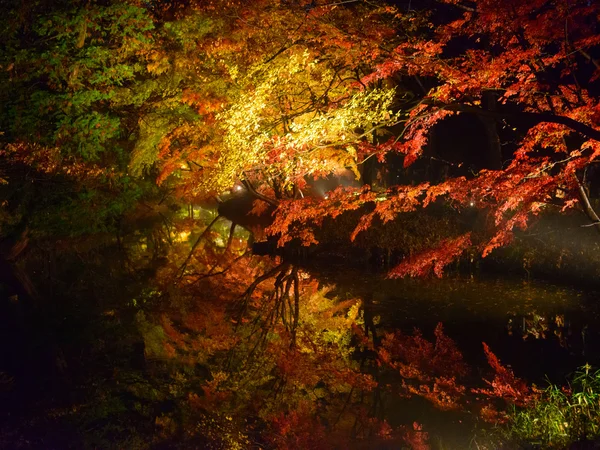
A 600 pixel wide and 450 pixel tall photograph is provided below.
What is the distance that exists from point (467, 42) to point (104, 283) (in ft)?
58.4

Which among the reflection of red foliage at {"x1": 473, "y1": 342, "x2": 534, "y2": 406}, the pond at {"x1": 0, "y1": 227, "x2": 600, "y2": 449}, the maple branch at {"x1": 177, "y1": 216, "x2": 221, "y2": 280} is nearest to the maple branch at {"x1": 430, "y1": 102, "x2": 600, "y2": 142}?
the reflection of red foliage at {"x1": 473, "y1": 342, "x2": 534, "y2": 406}

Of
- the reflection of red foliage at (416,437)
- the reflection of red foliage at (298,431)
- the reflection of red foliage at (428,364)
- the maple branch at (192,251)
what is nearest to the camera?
the reflection of red foliage at (416,437)

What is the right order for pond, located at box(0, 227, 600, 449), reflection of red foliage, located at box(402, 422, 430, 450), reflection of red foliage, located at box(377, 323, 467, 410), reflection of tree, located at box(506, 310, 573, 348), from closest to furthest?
reflection of red foliage, located at box(402, 422, 430, 450)
pond, located at box(0, 227, 600, 449)
reflection of red foliage, located at box(377, 323, 467, 410)
reflection of tree, located at box(506, 310, 573, 348)

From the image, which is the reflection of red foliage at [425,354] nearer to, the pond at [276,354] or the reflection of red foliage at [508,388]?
the pond at [276,354]

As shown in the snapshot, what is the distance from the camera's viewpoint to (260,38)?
47.2ft

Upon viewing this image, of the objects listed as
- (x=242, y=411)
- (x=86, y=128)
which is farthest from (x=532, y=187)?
(x=86, y=128)

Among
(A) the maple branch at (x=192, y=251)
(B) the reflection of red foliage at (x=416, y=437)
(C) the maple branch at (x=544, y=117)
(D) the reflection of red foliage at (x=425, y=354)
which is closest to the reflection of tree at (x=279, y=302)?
(D) the reflection of red foliage at (x=425, y=354)

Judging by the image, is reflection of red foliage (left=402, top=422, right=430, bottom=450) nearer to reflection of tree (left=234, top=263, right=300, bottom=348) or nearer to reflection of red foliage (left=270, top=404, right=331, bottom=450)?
reflection of red foliage (left=270, top=404, right=331, bottom=450)

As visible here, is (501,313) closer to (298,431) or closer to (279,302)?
(279,302)

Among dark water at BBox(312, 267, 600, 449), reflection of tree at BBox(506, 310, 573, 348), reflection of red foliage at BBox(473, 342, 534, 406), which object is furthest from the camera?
reflection of tree at BBox(506, 310, 573, 348)

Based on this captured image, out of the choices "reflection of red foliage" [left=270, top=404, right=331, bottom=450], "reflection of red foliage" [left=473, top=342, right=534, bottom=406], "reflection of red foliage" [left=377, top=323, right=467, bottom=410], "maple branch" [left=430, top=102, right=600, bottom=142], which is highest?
"maple branch" [left=430, top=102, right=600, bottom=142]

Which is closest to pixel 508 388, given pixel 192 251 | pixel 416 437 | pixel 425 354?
pixel 425 354

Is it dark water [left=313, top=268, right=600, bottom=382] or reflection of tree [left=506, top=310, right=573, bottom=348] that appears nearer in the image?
dark water [left=313, top=268, right=600, bottom=382]

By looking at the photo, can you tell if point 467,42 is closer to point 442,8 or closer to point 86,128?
point 442,8
